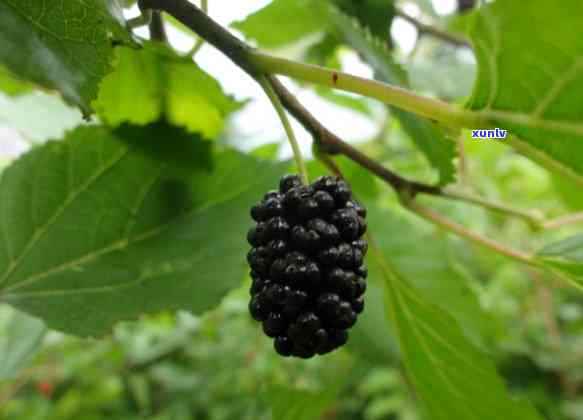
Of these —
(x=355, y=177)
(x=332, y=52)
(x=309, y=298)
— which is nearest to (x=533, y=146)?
(x=309, y=298)

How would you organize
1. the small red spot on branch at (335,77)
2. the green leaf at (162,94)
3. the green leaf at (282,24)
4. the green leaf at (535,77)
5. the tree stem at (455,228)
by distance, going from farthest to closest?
the green leaf at (282,24), the tree stem at (455,228), the green leaf at (162,94), the small red spot on branch at (335,77), the green leaf at (535,77)

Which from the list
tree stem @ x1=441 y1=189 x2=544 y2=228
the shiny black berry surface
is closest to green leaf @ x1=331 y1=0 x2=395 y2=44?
tree stem @ x1=441 y1=189 x2=544 y2=228

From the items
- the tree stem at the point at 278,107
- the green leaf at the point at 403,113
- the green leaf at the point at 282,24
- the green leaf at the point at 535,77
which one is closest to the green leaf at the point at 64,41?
the tree stem at the point at 278,107

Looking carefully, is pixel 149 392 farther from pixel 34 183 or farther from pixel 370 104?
pixel 34 183

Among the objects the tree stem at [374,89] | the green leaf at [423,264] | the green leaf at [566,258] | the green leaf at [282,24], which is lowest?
the green leaf at [566,258]

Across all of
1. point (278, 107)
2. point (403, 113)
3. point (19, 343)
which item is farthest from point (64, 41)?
point (19, 343)

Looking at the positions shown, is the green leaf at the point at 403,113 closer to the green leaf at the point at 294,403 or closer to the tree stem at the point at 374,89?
the tree stem at the point at 374,89

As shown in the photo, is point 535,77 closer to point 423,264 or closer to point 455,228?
point 455,228

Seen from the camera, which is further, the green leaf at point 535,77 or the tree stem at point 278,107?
the tree stem at point 278,107
